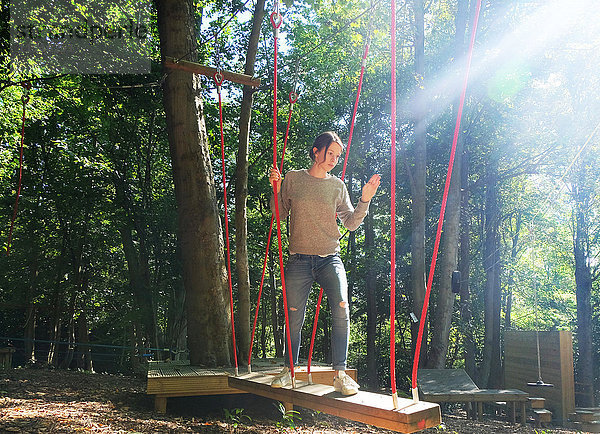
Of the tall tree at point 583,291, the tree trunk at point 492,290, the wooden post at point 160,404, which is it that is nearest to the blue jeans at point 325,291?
the wooden post at point 160,404

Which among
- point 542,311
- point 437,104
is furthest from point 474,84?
point 542,311

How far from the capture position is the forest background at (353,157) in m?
10.4

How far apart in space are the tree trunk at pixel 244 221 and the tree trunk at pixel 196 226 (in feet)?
2.59

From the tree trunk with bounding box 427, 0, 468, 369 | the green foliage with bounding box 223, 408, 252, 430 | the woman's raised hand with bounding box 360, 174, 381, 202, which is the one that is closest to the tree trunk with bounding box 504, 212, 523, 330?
the tree trunk with bounding box 427, 0, 468, 369

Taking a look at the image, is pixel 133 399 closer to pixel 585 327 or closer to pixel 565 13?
pixel 565 13

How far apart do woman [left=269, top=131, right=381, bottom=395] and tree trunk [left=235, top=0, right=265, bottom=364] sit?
349cm

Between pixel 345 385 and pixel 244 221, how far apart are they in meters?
4.31

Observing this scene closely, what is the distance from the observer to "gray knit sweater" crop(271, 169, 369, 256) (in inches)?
125

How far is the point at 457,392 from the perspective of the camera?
762cm

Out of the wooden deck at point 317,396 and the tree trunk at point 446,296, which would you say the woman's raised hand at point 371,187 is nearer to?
the wooden deck at point 317,396

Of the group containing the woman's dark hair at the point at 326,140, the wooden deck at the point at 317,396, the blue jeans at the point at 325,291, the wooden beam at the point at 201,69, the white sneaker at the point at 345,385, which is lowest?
the wooden deck at the point at 317,396

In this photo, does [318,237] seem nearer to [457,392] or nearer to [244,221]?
[244,221]

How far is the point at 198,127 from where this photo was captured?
603 cm

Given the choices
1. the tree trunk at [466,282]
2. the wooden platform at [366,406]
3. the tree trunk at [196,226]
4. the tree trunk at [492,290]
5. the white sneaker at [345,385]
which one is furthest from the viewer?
the tree trunk at [492,290]
